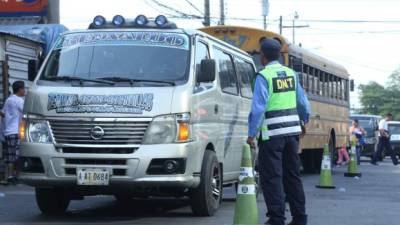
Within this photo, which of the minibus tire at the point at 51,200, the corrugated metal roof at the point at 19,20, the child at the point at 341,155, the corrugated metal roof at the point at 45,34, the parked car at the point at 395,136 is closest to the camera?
the minibus tire at the point at 51,200

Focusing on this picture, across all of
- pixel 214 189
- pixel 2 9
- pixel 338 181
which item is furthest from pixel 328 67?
pixel 214 189

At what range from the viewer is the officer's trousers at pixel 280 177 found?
24.1 ft

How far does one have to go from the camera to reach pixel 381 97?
104 m

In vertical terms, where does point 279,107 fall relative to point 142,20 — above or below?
below

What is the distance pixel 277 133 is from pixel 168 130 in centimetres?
133

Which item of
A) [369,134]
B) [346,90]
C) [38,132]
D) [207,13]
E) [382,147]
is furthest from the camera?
[369,134]

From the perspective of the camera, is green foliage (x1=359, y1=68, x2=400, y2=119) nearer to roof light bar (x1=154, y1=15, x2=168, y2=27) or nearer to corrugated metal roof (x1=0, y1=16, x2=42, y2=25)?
corrugated metal roof (x1=0, y1=16, x2=42, y2=25)

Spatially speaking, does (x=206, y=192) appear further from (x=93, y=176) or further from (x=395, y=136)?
(x=395, y=136)

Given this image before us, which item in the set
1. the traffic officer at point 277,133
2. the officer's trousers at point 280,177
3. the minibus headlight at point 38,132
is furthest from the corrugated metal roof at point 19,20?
the officer's trousers at point 280,177

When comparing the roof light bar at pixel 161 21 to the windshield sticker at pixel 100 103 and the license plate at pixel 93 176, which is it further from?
the license plate at pixel 93 176

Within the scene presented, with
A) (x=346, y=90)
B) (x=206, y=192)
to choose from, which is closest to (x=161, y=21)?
(x=206, y=192)

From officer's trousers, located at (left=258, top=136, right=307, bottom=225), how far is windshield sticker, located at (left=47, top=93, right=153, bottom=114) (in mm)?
1483

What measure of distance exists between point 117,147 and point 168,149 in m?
0.56

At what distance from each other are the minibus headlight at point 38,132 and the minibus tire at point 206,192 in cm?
180
